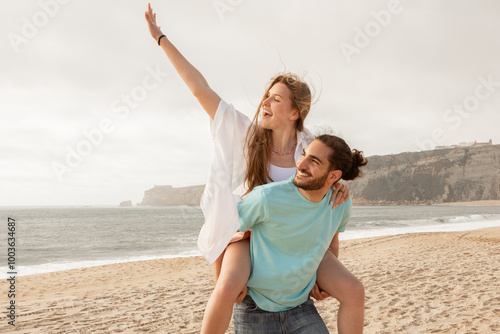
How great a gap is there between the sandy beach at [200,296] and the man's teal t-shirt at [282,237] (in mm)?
3121

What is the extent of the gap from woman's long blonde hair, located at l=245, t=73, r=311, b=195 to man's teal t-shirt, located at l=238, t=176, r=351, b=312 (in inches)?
8.7

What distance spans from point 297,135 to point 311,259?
0.88 meters

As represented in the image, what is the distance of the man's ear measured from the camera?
2.20 m

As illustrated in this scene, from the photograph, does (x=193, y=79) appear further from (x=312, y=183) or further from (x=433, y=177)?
(x=433, y=177)

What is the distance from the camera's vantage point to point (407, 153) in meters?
103

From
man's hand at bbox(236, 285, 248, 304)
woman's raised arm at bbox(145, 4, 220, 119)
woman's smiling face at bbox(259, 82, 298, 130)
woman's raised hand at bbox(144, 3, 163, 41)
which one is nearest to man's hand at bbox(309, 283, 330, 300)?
man's hand at bbox(236, 285, 248, 304)

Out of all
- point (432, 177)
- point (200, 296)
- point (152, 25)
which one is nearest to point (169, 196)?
point (432, 177)

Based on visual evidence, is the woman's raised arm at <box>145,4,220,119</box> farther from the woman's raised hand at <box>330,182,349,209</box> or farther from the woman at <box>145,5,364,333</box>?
the woman's raised hand at <box>330,182,349,209</box>

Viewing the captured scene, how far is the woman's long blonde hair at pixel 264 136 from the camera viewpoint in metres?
2.38

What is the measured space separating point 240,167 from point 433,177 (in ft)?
336

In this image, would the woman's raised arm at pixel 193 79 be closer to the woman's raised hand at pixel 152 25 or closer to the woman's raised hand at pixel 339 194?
the woman's raised hand at pixel 152 25

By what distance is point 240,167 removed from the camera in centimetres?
241

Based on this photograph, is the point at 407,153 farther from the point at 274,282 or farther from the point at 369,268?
the point at 274,282

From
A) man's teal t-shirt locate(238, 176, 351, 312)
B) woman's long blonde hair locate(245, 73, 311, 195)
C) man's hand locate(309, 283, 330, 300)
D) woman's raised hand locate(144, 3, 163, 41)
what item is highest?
woman's raised hand locate(144, 3, 163, 41)
